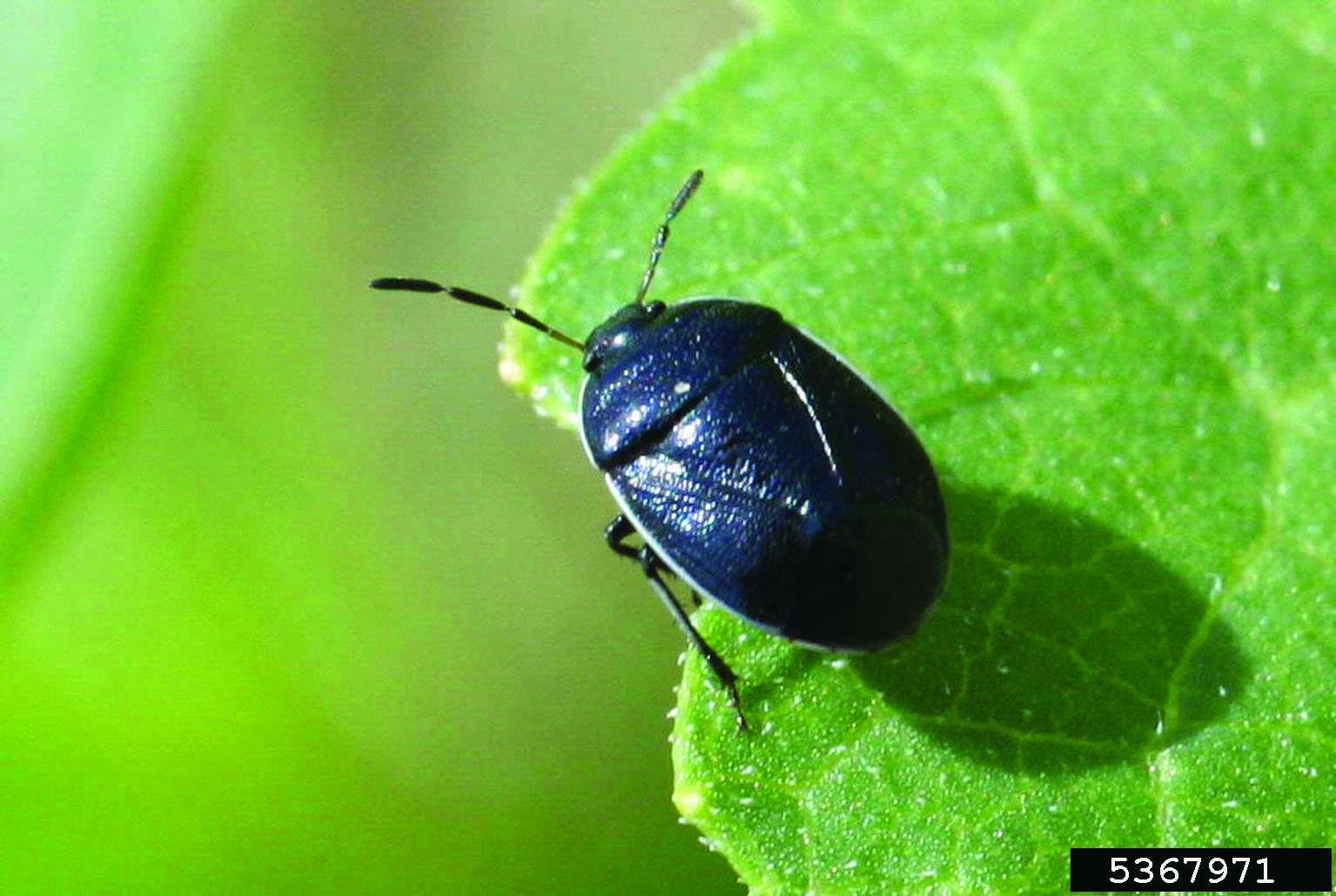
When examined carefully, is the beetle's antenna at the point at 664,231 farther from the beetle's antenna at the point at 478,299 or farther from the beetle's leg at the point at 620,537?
the beetle's leg at the point at 620,537

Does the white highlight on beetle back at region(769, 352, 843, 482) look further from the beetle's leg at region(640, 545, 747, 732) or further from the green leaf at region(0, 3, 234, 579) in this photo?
the green leaf at region(0, 3, 234, 579)

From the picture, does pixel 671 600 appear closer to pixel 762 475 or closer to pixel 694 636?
pixel 694 636

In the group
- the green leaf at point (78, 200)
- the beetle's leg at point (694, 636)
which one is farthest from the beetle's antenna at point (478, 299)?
the green leaf at point (78, 200)

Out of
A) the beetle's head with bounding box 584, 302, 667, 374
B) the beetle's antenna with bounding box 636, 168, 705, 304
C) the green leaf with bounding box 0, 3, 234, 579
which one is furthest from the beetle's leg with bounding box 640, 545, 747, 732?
the green leaf with bounding box 0, 3, 234, 579

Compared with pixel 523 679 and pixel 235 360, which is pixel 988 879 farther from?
pixel 235 360

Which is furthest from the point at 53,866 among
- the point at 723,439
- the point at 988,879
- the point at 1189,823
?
the point at 1189,823

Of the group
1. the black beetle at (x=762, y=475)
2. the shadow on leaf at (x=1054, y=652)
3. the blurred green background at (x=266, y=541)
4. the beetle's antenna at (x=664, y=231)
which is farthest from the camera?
the blurred green background at (x=266, y=541)

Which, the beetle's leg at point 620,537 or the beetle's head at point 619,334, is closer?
the beetle's head at point 619,334
